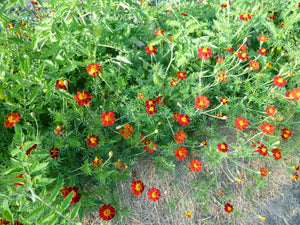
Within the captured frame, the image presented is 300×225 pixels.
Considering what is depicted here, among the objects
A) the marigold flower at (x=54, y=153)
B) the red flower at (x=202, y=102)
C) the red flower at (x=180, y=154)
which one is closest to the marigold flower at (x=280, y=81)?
the red flower at (x=202, y=102)

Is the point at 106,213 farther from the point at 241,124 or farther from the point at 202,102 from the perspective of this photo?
the point at 241,124

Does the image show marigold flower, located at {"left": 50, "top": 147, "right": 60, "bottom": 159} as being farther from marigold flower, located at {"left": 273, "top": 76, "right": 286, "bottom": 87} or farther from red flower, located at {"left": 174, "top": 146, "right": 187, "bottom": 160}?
marigold flower, located at {"left": 273, "top": 76, "right": 286, "bottom": 87}

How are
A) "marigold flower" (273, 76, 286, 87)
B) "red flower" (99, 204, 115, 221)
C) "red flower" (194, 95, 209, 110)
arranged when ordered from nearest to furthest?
"red flower" (99, 204, 115, 221) < "red flower" (194, 95, 209, 110) < "marigold flower" (273, 76, 286, 87)

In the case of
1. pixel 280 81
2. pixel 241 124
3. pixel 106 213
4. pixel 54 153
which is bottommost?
pixel 106 213

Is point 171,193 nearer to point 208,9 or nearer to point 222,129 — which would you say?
point 222,129

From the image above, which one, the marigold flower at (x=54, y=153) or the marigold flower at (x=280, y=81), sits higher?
the marigold flower at (x=280, y=81)

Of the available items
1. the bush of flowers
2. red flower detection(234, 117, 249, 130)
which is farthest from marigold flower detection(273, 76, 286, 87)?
red flower detection(234, 117, 249, 130)

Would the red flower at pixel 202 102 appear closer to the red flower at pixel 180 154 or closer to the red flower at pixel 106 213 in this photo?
the red flower at pixel 180 154

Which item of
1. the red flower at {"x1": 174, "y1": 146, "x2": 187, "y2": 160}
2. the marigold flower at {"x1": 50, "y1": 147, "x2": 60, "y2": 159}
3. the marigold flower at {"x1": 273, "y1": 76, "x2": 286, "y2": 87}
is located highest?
the marigold flower at {"x1": 273, "y1": 76, "x2": 286, "y2": 87}

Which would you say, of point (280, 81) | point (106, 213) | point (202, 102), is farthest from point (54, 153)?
point (280, 81)

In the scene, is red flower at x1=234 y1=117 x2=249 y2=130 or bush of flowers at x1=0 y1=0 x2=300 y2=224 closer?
bush of flowers at x1=0 y1=0 x2=300 y2=224

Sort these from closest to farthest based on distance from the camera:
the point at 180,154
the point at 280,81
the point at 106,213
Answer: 1. the point at 106,213
2. the point at 180,154
3. the point at 280,81

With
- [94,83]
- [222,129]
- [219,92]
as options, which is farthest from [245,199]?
[94,83]

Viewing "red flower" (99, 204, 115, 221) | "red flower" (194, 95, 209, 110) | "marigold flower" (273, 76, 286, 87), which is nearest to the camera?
"red flower" (99, 204, 115, 221)
